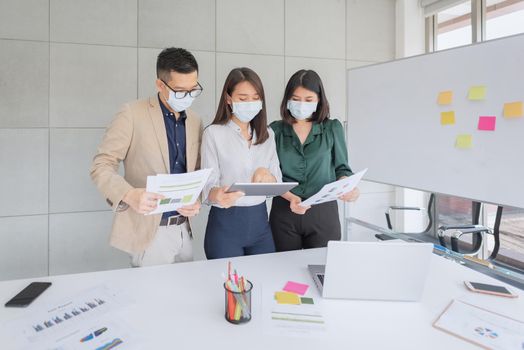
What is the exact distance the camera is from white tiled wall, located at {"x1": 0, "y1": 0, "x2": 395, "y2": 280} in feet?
8.61

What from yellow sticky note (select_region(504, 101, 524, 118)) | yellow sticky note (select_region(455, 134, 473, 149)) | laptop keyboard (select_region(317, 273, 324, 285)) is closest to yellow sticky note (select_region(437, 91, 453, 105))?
yellow sticky note (select_region(455, 134, 473, 149))

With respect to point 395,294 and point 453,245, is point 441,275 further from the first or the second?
point 453,245

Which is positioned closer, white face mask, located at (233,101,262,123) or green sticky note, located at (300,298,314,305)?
green sticky note, located at (300,298,314,305)

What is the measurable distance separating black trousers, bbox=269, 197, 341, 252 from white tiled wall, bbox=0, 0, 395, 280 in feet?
4.32

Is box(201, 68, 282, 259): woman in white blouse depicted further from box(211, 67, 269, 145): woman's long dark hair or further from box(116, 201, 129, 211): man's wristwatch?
box(116, 201, 129, 211): man's wristwatch

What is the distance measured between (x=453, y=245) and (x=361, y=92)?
1285mm

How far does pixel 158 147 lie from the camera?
5.53 ft

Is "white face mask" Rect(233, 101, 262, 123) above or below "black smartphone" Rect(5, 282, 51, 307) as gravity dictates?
above

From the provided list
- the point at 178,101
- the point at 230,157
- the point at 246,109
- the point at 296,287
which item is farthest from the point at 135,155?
the point at 296,287

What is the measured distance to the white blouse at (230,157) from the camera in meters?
1.73

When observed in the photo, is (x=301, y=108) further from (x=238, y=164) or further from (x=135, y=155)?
(x=135, y=155)

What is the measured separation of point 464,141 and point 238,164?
1312 mm

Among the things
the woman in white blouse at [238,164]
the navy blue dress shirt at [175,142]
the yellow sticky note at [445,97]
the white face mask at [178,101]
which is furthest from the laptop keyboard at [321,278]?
the yellow sticky note at [445,97]

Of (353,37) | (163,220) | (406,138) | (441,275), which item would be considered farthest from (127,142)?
(353,37)
